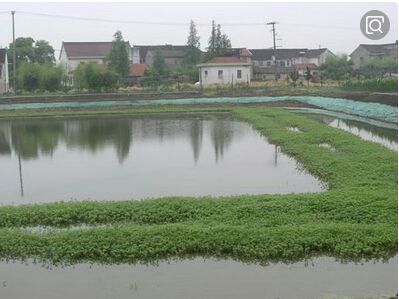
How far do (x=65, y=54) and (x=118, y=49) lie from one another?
19.4 metres

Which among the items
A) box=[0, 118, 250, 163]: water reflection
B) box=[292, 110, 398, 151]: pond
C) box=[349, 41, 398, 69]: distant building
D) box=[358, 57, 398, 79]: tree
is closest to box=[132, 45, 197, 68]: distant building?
box=[358, 57, 398, 79]: tree

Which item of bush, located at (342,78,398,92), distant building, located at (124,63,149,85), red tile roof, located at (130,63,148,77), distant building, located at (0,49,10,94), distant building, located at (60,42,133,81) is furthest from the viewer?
distant building, located at (60,42,133,81)

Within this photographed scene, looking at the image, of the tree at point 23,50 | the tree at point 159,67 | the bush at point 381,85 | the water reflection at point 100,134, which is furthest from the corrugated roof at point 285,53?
the water reflection at point 100,134

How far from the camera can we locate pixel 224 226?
7363 millimetres

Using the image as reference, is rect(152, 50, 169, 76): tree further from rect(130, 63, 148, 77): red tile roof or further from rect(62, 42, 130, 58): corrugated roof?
rect(62, 42, 130, 58): corrugated roof

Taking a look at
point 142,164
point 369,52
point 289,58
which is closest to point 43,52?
point 289,58

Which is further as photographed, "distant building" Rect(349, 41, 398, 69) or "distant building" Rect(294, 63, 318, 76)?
"distant building" Rect(349, 41, 398, 69)

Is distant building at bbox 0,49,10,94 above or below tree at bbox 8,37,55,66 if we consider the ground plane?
below

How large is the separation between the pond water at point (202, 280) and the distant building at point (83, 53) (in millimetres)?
59908

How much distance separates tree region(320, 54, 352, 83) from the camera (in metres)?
54.5

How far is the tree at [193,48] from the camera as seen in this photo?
62412 mm

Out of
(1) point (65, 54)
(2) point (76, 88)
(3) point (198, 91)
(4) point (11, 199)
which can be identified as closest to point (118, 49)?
(2) point (76, 88)

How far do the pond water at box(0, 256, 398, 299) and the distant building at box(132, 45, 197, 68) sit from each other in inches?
2306

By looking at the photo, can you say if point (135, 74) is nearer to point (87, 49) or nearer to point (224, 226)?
point (87, 49)
